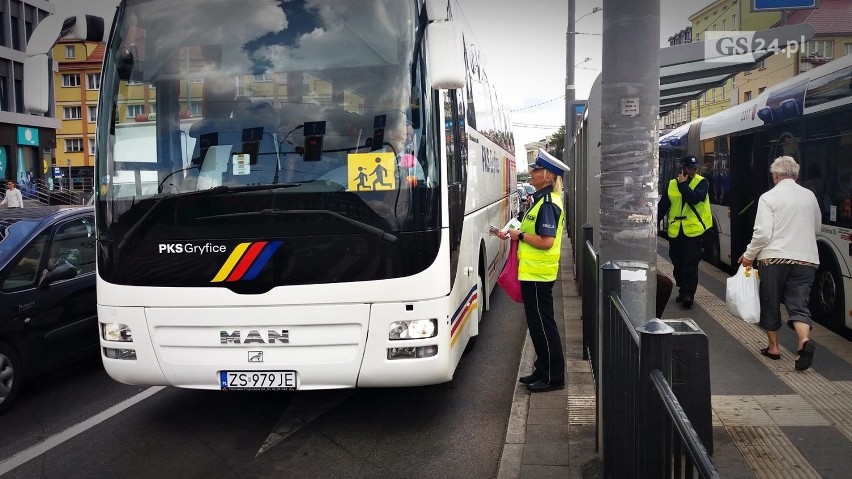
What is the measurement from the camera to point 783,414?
201 inches

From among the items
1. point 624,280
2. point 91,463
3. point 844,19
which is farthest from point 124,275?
point 844,19

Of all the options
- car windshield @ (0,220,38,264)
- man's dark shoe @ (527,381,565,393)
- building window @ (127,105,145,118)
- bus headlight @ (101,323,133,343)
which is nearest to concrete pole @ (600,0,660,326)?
man's dark shoe @ (527,381,565,393)

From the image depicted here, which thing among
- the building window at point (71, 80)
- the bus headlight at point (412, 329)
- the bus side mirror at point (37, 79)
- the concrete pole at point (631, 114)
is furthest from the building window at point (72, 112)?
the concrete pole at point (631, 114)

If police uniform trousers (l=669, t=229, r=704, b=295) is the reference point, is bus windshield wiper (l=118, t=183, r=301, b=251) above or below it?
above

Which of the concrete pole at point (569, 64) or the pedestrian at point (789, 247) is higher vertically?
the concrete pole at point (569, 64)

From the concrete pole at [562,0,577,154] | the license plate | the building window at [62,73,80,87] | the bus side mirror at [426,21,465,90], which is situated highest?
the building window at [62,73,80,87]

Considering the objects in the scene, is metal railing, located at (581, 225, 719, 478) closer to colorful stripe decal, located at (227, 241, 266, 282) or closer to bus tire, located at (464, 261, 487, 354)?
colorful stripe decal, located at (227, 241, 266, 282)

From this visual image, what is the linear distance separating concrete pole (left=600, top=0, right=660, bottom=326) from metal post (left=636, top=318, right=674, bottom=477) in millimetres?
2223

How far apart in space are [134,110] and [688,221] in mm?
6410

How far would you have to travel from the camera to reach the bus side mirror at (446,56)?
4809mm

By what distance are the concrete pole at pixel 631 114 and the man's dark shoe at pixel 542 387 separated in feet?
5.24

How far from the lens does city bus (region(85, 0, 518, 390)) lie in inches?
192

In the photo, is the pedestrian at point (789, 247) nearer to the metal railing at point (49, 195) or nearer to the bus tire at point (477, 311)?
the bus tire at point (477, 311)

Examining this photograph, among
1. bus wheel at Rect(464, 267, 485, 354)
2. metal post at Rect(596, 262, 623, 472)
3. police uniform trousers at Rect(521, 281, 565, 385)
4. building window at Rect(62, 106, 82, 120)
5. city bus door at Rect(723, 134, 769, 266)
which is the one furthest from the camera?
building window at Rect(62, 106, 82, 120)
